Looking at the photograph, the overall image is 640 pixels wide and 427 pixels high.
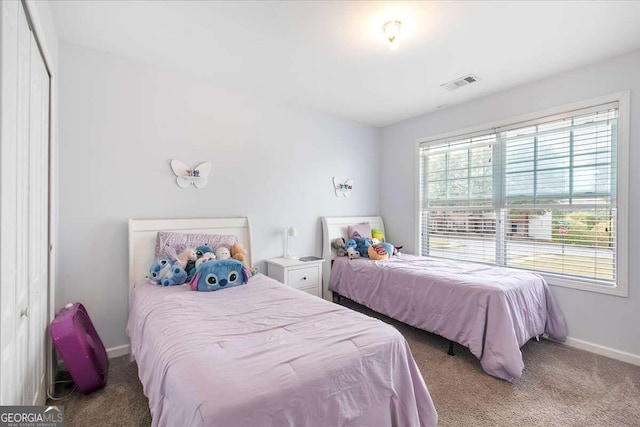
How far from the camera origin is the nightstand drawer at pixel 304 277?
10.3 feet

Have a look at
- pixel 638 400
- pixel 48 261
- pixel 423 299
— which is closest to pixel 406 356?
pixel 423 299

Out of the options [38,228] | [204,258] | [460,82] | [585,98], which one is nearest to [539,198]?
[585,98]

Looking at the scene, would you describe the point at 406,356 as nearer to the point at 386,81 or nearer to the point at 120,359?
the point at 120,359

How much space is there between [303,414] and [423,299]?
1.96 meters

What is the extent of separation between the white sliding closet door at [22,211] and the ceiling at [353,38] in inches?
29.3

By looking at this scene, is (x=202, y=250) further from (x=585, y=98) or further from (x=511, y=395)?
(x=585, y=98)

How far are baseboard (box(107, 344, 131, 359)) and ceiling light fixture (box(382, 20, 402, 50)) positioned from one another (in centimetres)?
319

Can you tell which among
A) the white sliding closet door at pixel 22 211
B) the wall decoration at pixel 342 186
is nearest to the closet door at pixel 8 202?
the white sliding closet door at pixel 22 211

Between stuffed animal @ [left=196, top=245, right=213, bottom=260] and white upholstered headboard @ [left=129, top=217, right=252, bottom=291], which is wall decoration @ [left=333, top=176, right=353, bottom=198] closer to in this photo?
white upholstered headboard @ [left=129, top=217, right=252, bottom=291]

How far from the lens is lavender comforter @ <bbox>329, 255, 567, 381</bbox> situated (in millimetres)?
2238

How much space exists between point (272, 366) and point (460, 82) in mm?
3055

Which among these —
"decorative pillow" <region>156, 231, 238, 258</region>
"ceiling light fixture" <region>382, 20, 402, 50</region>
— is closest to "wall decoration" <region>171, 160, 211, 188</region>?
"decorative pillow" <region>156, 231, 238, 258</region>

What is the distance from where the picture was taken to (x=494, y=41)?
2258 mm

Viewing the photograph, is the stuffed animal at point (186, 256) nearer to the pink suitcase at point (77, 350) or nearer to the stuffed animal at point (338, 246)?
the pink suitcase at point (77, 350)
